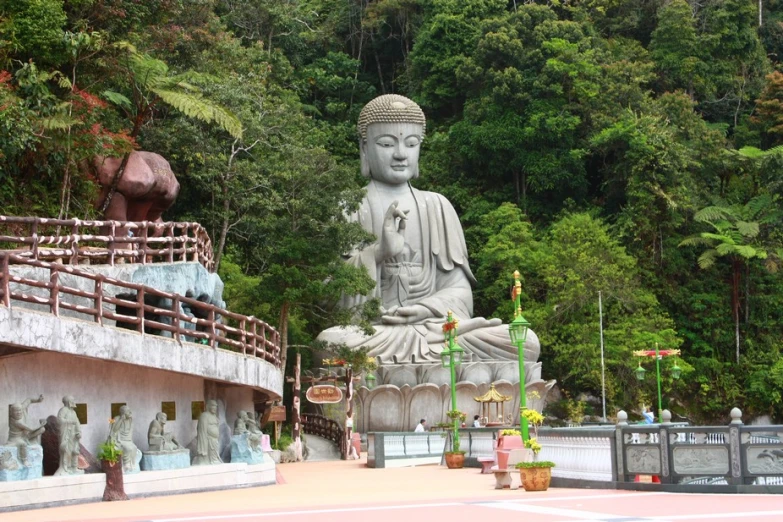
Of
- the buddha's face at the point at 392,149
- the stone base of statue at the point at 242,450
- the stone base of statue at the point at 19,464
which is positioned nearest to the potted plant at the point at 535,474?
the stone base of statue at the point at 242,450

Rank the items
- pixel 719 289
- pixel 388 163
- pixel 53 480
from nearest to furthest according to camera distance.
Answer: pixel 53 480 → pixel 388 163 → pixel 719 289

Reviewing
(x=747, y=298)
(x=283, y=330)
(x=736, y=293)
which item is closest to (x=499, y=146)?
(x=736, y=293)

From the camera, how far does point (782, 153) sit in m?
32.6

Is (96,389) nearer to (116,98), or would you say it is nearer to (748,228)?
(116,98)

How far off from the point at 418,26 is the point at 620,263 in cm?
1296

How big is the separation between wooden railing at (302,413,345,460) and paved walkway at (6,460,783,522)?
28.2ft

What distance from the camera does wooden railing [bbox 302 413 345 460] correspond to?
988 inches

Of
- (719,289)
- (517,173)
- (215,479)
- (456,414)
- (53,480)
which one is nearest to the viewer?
(53,480)

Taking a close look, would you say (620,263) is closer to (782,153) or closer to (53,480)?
(782,153)

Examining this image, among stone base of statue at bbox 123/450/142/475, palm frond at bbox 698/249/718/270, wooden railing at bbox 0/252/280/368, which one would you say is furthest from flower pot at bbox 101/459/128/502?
palm frond at bbox 698/249/718/270

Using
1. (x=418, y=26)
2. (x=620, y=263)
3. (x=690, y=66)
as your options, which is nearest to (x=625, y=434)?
(x=620, y=263)

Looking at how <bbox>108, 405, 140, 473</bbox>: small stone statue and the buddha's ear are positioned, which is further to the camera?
the buddha's ear

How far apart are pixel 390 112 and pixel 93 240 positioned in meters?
15.3

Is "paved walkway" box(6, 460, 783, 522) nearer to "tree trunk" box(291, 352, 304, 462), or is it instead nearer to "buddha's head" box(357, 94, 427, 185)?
"tree trunk" box(291, 352, 304, 462)
